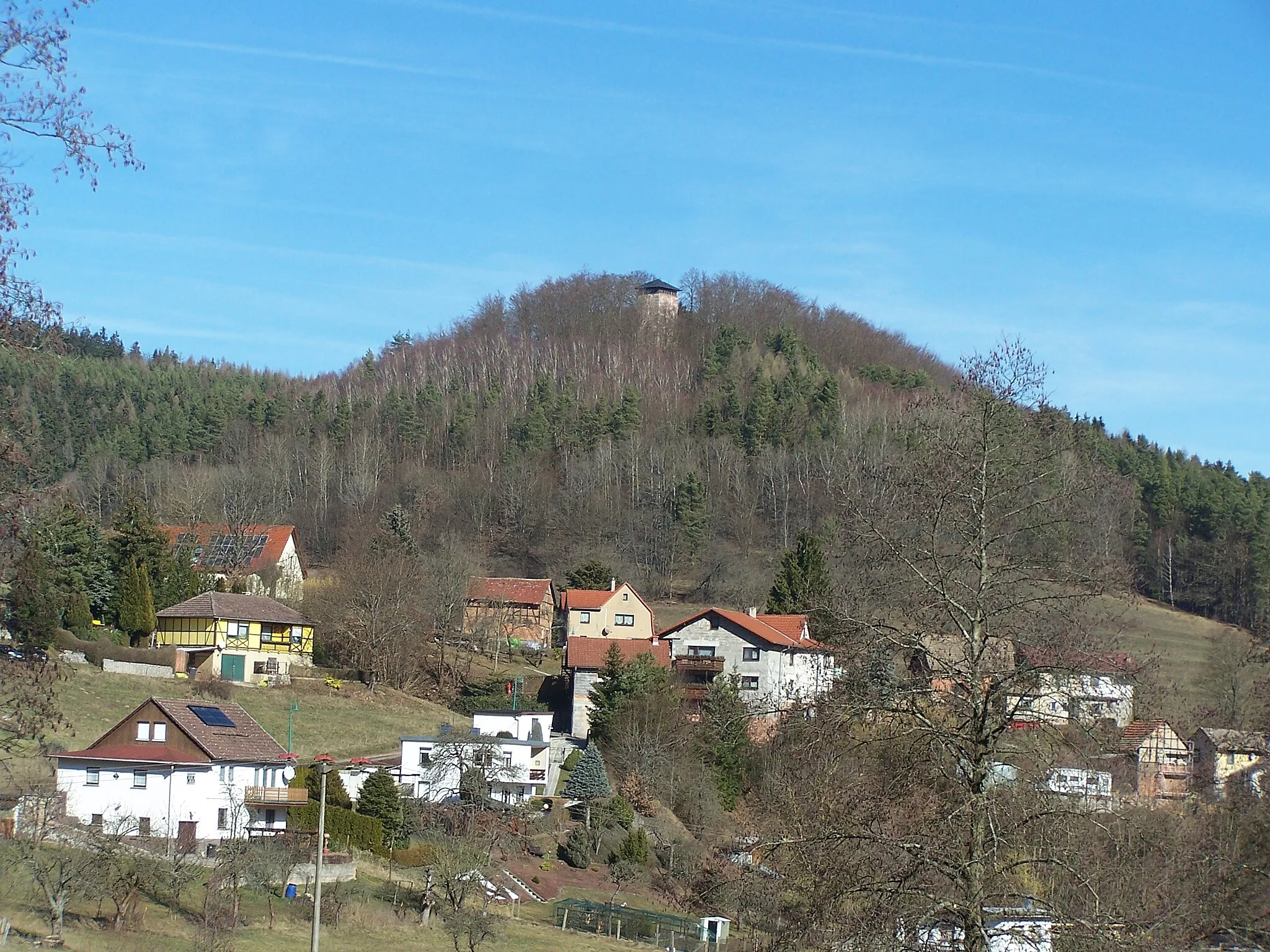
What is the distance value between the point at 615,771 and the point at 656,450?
55595mm

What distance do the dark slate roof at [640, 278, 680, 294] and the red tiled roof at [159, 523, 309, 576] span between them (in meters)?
84.4

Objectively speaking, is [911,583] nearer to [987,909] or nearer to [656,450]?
[987,909]

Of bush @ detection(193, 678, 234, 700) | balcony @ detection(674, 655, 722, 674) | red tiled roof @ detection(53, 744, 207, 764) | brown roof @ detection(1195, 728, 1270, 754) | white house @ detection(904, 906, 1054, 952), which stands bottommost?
red tiled roof @ detection(53, 744, 207, 764)

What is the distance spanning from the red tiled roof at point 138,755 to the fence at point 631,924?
10.2 metres

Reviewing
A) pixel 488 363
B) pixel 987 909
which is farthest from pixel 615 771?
pixel 488 363

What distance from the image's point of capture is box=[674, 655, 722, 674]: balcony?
52781mm

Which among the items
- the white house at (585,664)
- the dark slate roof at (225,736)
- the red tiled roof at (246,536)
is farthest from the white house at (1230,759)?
the red tiled roof at (246,536)

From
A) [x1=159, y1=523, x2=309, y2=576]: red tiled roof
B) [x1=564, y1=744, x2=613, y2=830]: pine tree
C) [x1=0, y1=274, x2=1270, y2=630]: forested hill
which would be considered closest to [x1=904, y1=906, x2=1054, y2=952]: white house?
[x1=564, y1=744, x2=613, y2=830]: pine tree

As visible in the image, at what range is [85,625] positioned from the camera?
4988 cm

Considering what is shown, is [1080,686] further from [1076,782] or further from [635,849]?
[635,849]

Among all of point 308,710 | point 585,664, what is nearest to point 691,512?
point 585,664

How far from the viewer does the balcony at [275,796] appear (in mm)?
33594

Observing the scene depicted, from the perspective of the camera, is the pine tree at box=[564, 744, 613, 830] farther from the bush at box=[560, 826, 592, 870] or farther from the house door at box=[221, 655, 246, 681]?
the house door at box=[221, 655, 246, 681]

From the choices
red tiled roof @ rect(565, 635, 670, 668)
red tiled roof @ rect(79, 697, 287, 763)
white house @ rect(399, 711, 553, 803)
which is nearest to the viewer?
red tiled roof @ rect(79, 697, 287, 763)
